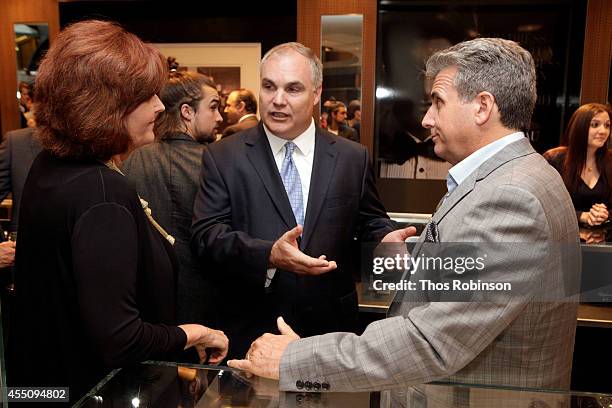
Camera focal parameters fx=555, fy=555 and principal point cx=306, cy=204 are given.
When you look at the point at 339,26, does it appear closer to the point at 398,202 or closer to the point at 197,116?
the point at 398,202

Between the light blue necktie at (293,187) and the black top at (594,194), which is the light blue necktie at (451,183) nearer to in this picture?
the light blue necktie at (293,187)

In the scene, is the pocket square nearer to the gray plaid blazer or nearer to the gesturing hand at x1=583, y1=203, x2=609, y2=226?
the gray plaid blazer

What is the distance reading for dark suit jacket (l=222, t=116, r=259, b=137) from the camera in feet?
12.0

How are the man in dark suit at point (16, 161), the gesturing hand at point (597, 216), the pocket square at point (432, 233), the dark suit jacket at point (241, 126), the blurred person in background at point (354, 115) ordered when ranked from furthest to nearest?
the blurred person in background at point (354, 115), the dark suit jacket at point (241, 126), the gesturing hand at point (597, 216), the man in dark suit at point (16, 161), the pocket square at point (432, 233)

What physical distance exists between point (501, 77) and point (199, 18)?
16.9ft

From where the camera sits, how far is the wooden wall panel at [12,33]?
19.0 feet

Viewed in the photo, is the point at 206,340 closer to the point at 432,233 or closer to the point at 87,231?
the point at 87,231

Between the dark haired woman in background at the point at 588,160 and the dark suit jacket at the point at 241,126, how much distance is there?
232cm

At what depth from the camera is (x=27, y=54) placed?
5.87 m

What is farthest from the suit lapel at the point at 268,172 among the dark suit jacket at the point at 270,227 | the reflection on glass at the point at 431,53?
the reflection on glass at the point at 431,53

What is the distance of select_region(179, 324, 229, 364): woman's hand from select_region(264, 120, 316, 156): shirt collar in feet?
3.10

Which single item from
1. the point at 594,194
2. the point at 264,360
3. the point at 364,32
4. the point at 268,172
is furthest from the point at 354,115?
the point at 264,360

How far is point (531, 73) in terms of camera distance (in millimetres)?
1374

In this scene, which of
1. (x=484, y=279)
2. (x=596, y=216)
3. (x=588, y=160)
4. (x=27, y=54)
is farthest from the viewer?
(x=27, y=54)
